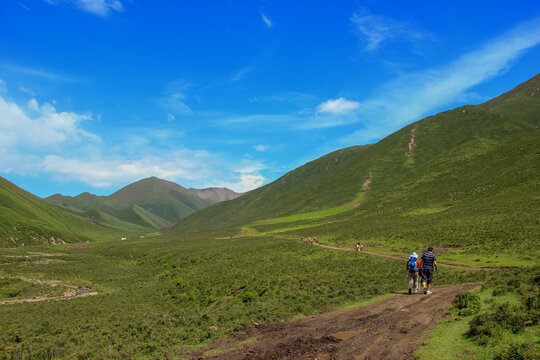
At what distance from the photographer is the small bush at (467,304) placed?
45.9ft

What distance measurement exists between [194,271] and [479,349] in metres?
46.7

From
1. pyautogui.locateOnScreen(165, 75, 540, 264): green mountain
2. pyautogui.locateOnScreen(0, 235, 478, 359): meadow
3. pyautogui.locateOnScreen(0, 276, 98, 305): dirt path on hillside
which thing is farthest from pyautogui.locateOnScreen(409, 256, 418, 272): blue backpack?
pyautogui.locateOnScreen(0, 276, 98, 305): dirt path on hillside

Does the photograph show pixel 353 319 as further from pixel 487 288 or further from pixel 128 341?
pixel 128 341

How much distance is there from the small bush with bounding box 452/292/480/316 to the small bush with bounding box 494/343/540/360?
17.1 ft

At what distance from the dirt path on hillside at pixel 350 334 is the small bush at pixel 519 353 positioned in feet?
8.70

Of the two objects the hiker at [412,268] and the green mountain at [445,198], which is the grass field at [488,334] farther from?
the green mountain at [445,198]

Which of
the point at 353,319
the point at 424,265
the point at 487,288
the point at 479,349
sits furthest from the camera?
the point at 424,265

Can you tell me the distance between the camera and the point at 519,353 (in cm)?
852

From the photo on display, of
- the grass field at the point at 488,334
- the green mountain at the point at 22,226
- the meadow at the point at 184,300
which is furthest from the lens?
the green mountain at the point at 22,226

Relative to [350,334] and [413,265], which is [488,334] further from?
[413,265]

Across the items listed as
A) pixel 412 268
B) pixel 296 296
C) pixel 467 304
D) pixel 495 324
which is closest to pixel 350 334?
pixel 495 324

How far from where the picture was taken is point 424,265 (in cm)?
2080

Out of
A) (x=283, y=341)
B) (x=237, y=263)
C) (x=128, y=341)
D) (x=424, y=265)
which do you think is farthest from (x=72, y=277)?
(x=424, y=265)

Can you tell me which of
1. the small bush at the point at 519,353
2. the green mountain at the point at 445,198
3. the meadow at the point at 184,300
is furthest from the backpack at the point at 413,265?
the green mountain at the point at 445,198
